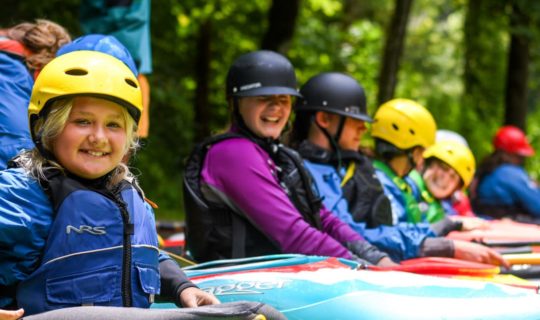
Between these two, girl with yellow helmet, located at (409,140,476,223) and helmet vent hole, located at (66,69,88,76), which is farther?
girl with yellow helmet, located at (409,140,476,223)

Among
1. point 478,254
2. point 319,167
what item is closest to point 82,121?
point 319,167

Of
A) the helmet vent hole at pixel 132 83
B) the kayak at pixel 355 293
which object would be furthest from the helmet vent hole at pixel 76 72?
the kayak at pixel 355 293

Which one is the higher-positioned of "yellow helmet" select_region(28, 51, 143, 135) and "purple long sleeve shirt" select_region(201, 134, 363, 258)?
"yellow helmet" select_region(28, 51, 143, 135)

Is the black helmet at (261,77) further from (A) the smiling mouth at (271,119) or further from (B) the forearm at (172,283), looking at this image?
A: (B) the forearm at (172,283)

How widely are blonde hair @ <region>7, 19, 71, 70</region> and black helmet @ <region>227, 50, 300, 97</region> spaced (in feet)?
3.46

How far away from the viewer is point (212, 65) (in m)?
17.0

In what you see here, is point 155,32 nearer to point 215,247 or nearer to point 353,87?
point 353,87

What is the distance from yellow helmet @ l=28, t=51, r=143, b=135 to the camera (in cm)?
322

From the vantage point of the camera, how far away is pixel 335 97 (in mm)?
5980

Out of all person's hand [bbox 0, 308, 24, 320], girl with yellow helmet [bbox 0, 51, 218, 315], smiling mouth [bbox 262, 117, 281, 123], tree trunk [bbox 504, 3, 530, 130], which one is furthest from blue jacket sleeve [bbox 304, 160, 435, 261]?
tree trunk [bbox 504, 3, 530, 130]

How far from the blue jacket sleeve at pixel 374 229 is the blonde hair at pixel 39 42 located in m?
1.75

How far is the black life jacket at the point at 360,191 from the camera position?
19.0ft

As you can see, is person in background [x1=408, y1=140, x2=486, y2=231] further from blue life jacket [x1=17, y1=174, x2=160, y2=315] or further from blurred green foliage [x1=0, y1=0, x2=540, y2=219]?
blue life jacket [x1=17, y1=174, x2=160, y2=315]

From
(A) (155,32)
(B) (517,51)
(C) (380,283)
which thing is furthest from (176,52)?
(C) (380,283)
